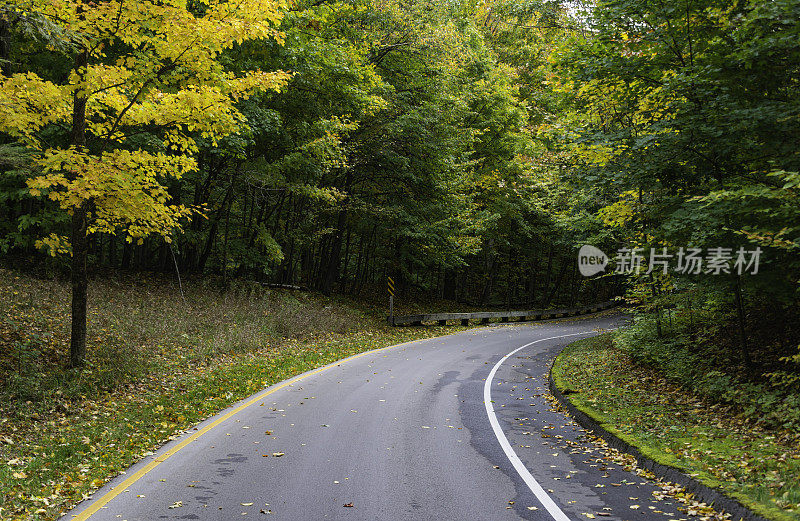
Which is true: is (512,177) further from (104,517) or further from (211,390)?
(104,517)

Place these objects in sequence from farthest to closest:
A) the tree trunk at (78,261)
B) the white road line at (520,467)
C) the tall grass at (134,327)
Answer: the tree trunk at (78,261) → the tall grass at (134,327) → the white road line at (520,467)

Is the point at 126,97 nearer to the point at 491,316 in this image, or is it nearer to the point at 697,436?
the point at 697,436

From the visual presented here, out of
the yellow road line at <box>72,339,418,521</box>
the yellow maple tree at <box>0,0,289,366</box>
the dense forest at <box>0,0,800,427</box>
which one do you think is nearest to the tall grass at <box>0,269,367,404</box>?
the yellow maple tree at <box>0,0,289,366</box>

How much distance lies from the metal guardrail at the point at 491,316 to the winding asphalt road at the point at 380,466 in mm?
13525

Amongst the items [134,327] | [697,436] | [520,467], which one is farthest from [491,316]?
[520,467]

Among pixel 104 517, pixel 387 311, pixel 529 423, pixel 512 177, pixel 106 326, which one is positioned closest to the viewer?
pixel 104 517

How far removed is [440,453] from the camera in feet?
22.9

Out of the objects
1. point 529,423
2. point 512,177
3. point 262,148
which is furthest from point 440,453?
point 512,177

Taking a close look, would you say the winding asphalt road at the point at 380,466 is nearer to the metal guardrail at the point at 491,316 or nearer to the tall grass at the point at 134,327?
the tall grass at the point at 134,327

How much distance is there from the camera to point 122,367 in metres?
10.4

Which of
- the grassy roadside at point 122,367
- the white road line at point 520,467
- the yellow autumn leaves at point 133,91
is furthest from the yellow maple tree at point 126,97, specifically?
the white road line at point 520,467

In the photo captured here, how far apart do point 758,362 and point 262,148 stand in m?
16.2

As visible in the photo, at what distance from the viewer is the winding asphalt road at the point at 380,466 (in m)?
5.12

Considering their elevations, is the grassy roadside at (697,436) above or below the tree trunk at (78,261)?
below
